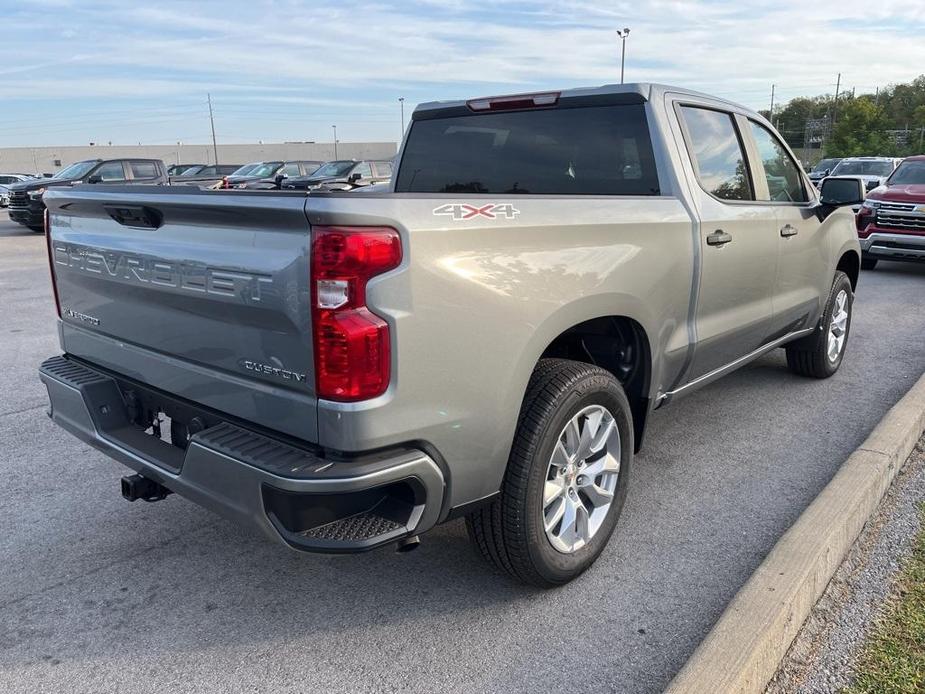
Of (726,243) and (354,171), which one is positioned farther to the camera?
(354,171)

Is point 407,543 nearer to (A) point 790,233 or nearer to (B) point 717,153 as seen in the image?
(B) point 717,153

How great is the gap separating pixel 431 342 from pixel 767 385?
13.4 feet

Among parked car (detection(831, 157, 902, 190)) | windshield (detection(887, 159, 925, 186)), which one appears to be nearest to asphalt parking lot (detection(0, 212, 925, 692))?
windshield (detection(887, 159, 925, 186))

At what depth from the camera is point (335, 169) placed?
2152 cm

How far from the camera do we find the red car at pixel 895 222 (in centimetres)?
1055

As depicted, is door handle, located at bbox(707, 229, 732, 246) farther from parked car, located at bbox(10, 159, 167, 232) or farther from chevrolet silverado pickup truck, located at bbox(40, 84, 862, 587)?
parked car, located at bbox(10, 159, 167, 232)

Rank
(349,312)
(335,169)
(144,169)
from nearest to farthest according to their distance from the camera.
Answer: (349,312)
(144,169)
(335,169)

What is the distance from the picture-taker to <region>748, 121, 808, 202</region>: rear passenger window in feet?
15.1

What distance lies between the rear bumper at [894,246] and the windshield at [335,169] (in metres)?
13.4

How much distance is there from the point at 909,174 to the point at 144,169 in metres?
16.3

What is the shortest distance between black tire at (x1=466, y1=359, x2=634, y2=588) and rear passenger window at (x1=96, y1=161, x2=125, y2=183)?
1764 centimetres

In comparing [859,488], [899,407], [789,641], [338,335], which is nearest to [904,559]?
[859,488]

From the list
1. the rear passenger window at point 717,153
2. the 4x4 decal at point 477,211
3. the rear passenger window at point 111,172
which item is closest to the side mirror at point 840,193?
the rear passenger window at point 717,153

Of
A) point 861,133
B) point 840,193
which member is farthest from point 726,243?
point 861,133
